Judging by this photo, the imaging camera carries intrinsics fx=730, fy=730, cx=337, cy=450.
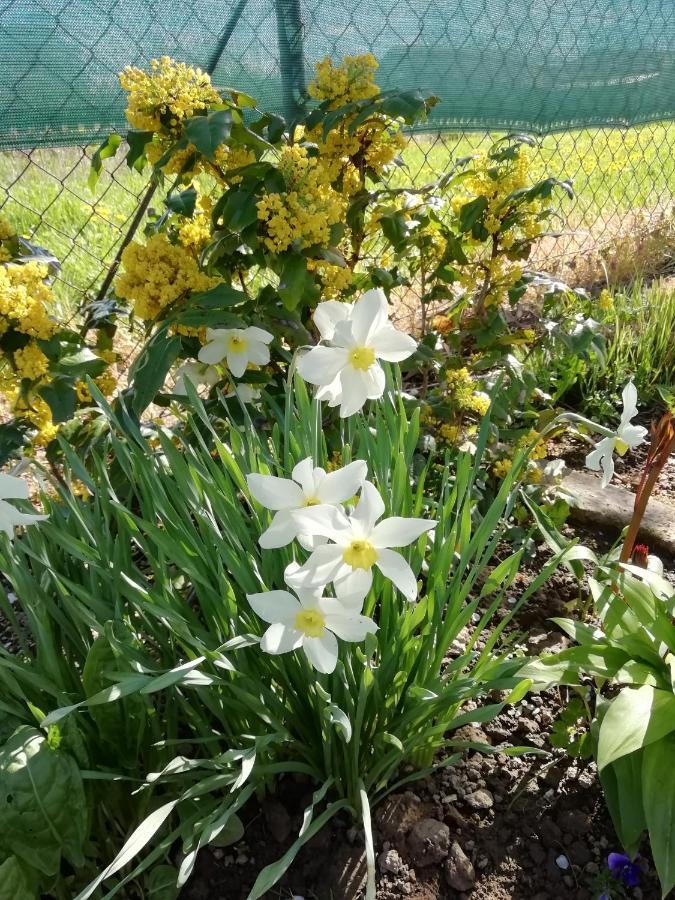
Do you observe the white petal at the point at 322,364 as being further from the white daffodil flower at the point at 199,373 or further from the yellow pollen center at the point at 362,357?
the white daffodil flower at the point at 199,373

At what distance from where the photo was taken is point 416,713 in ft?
3.95

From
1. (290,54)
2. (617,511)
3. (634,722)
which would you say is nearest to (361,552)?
(634,722)

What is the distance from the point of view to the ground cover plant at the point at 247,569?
1079mm

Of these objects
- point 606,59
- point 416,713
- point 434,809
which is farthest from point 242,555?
point 606,59

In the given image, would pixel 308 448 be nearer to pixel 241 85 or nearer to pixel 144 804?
pixel 144 804

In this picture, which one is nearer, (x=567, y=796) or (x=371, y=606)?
(x=371, y=606)

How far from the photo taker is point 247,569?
49.8 inches

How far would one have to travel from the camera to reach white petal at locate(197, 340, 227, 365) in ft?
5.12

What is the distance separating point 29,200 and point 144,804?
3.74 m

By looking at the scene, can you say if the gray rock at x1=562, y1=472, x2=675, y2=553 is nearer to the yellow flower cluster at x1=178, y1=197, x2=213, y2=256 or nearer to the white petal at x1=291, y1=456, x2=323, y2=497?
the yellow flower cluster at x1=178, y1=197, x2=213, y2=256

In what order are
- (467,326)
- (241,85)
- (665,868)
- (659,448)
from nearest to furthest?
1. (665,868)
2. (659,448)
3. (467,326)
4. (241,85)

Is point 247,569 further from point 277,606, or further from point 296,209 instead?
point 296,209

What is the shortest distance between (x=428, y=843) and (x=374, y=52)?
2.78 metres

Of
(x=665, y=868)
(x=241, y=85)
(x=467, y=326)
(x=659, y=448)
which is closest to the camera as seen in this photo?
Answer: (x=665, y=868)
